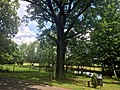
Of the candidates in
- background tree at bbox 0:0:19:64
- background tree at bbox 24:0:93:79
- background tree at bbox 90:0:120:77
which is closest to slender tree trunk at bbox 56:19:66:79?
background tree at bbox 24:0:93:79

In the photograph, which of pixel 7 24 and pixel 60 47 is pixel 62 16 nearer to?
pixel 60 47

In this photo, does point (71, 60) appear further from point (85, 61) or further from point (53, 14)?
point (53, 14)

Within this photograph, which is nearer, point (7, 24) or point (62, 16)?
point (62, 16)

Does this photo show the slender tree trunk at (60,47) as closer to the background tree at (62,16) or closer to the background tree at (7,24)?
the background tree at (62,16)

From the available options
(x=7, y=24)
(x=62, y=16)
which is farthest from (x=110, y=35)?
(x=7, y=24)

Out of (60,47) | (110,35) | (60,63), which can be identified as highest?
(110,35)

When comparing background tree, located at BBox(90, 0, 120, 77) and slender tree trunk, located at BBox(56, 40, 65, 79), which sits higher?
background tree, located at BBox(90, 0, 120, 77)

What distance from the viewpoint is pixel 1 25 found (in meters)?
41.6

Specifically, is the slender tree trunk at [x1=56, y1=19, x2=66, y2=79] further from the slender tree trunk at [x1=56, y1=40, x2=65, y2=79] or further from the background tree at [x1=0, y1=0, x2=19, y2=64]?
the background tree at [x1=0, y1=0, x2=19, y2=64]

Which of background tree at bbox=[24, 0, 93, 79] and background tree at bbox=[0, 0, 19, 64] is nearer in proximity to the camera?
background tree at bbox=[24, 0, 93, 79]

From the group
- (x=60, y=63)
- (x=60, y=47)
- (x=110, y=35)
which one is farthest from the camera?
(x=110, y=35)

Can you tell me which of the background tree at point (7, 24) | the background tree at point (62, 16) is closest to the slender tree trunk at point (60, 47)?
the background tree at point (62, 16)

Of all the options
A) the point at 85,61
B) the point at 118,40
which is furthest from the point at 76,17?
the point at 85,61

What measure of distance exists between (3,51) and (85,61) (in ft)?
61.8
